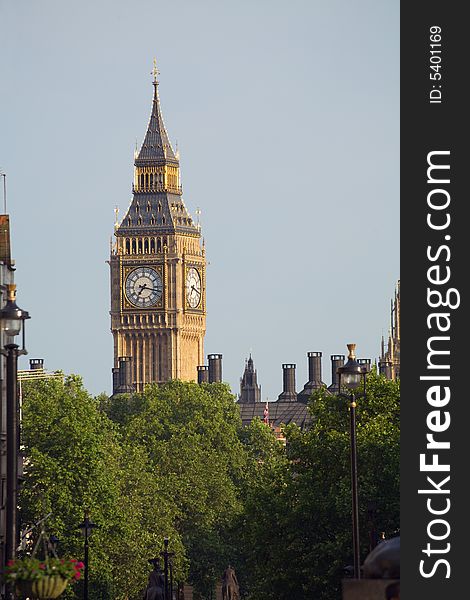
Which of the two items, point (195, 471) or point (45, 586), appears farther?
point (195, 471)

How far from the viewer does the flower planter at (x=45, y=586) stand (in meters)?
30.0

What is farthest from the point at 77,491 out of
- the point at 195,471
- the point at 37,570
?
the point at 37,570

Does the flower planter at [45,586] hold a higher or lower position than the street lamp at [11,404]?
lower

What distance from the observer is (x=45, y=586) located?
30.0 m

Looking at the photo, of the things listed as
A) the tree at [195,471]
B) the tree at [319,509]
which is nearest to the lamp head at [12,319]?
the tree at [319,509]

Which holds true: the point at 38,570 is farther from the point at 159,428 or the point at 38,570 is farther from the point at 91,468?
the point at 159,428

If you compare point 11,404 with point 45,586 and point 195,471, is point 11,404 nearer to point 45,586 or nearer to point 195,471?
point 45,586

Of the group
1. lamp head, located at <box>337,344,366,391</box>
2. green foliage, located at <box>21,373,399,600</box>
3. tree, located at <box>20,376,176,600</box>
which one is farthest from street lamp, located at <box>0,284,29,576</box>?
tree, located at <box>20,376,176,600</box>

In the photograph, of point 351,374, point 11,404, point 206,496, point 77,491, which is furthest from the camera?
point 206,496

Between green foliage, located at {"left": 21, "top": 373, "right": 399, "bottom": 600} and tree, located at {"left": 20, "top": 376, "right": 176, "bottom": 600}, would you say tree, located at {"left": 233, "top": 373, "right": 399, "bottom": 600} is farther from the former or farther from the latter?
tree, located at {"left": 20, "top": 376, "right": 176, "bottom": 600}

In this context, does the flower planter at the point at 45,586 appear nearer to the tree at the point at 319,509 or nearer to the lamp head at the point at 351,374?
the lamp head at the point at 351,374

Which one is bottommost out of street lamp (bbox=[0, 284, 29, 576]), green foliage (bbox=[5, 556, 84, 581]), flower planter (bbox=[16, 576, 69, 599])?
flower planter (bbox=[16, 576, 69, 599])

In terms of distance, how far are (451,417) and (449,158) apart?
2.58 metres

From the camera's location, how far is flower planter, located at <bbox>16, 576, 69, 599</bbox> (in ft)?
98.5
